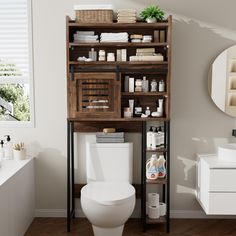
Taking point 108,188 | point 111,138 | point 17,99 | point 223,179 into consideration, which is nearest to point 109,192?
point 108,188

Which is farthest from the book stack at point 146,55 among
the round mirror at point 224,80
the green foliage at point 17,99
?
the green foliage at point 17,99

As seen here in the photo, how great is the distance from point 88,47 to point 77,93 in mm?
473

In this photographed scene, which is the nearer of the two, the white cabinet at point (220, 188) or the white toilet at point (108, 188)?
the white toilet at point (108, 188)

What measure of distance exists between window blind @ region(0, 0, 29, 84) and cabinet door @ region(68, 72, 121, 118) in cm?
63

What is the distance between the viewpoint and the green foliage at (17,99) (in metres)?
3.78

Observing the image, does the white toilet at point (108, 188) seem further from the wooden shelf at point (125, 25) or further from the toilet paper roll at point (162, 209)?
the wooden shelf at point (125, 25)

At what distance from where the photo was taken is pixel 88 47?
11.4ft

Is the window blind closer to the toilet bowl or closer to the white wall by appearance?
the white wall

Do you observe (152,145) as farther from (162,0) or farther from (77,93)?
(162,0)

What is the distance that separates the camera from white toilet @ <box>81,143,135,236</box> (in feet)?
9.45

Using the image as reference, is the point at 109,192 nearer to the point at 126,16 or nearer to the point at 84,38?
the point at 84,38

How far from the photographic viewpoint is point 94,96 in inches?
130

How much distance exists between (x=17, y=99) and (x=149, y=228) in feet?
5.94

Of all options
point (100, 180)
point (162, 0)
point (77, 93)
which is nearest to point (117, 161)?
point (100, 180)
